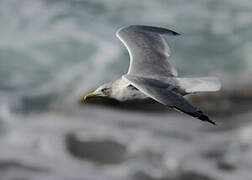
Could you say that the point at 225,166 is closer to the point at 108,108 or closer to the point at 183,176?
the point at 183,176

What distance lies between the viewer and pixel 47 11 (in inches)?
366

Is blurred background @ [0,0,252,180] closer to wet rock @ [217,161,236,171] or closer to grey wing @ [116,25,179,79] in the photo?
wet rock @ [217,161,236,171]

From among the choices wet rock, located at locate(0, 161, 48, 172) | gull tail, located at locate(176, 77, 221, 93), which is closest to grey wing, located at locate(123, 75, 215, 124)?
gull tail, located at locate(176, 77, 221, 93)

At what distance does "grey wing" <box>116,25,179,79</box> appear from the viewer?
397 cm

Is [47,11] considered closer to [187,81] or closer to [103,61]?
[103,61]

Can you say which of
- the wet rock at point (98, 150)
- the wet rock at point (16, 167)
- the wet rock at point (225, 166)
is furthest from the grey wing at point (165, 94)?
the wet rock at point (16, 167)

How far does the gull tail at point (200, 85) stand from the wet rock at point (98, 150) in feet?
9.62

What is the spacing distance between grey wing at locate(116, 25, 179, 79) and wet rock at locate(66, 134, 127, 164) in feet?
7.30

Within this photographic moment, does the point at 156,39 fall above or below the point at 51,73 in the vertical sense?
below

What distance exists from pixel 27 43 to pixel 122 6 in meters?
1.97

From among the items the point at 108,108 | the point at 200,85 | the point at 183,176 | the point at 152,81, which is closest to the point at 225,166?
the point at 183,176

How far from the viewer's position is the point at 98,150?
6469 mm

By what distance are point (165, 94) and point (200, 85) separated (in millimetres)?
390

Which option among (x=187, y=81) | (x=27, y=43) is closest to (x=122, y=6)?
(x=27, y=43)
